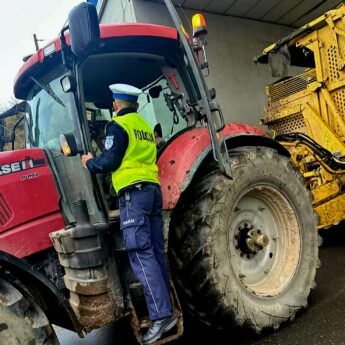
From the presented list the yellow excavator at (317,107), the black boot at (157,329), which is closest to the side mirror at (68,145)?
the black boot at (157,329)

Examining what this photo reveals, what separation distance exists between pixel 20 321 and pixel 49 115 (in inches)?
55.3

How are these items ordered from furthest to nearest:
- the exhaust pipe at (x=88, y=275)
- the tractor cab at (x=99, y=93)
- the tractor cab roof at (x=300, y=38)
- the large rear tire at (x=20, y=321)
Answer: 1. the tractor cab roof at (x=300, y=38)
2. the tractor cab at (x=99, y=93)
3. the exhaust pipe at (x=88, y=275)
4. the large rear tire at (x=20, y=321)

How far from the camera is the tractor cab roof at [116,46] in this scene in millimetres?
2656

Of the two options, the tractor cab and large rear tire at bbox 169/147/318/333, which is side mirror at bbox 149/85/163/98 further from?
large rear tire at bbox 169/147/318/333

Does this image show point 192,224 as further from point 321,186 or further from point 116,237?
point 321,186

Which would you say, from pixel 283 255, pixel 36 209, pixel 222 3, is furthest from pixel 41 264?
pixel 222 3

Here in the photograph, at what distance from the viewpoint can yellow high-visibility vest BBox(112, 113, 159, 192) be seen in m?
→ 2.58

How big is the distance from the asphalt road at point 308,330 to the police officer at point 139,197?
2.21 feet

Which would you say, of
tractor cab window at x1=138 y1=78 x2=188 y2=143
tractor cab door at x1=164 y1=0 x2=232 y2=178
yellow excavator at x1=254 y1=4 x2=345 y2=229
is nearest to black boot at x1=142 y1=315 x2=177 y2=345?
tractor cab door at x1=164 y1=0 x2=232 y2=178

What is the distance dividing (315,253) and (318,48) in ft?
10.2

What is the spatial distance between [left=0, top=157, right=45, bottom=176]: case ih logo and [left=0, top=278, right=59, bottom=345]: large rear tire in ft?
2.34

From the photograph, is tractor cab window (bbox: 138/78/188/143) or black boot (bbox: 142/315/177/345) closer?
black boot (bbox: 142/315/177/345)

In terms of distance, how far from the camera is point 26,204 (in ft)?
8.53

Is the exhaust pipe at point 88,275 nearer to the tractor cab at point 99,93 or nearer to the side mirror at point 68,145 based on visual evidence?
the tractor cab at point 99,93
